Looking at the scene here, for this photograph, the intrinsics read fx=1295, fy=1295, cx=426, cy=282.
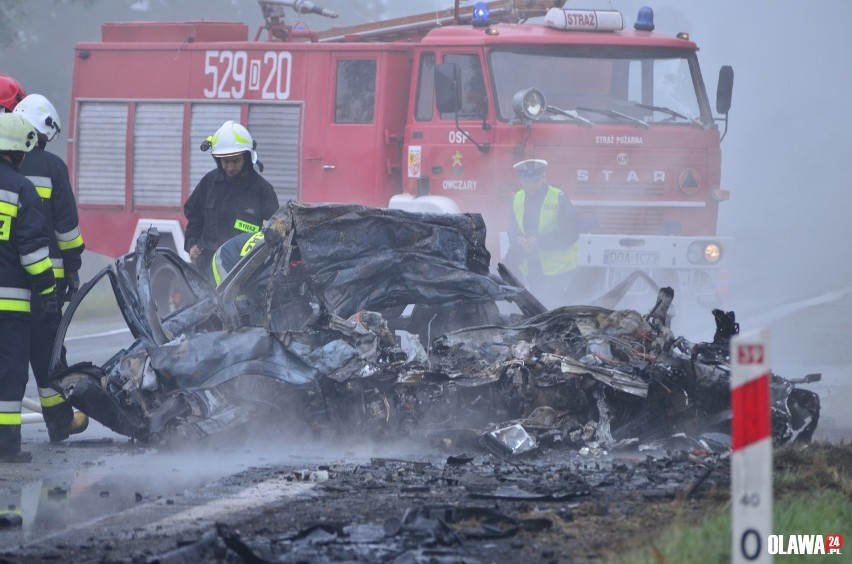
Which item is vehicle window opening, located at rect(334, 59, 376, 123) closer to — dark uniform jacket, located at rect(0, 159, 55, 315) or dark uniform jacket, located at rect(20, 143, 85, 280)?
dark uniform jacket, located at rect(20, 143, 85, 280)

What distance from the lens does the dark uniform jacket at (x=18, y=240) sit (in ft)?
24.4

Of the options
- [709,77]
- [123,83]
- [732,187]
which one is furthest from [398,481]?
[732,187]

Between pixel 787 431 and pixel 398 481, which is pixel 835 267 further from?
pixel 398 481

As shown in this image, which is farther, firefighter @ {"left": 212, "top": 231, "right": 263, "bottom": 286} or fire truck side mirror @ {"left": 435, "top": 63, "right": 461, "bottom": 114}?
fire truck side mirror @ {"left": 435, "top": 63, "right": 461, "bottom": 114}

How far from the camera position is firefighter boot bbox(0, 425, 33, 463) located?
7.23 m

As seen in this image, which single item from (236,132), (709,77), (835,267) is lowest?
(835,267)

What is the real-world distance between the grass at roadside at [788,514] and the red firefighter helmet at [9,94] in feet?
17.8

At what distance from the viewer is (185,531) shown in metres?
4.98

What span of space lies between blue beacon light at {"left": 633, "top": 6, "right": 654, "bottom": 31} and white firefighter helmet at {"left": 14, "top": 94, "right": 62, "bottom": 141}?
21.6 ft

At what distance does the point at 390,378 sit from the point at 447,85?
499 cm

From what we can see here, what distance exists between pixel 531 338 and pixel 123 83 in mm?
8561

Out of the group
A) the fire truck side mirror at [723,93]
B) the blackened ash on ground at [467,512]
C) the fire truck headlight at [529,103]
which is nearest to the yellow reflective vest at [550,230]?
the fire truck headlight at [529,103]

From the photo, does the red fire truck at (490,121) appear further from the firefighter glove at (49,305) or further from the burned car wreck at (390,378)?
the firefighter glove at (49,305)

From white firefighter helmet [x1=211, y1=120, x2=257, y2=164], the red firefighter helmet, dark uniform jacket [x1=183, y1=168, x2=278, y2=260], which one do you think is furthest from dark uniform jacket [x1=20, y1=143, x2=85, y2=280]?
white firefighter helmet [x1=211, y1=120, x2=257, y2=164]
